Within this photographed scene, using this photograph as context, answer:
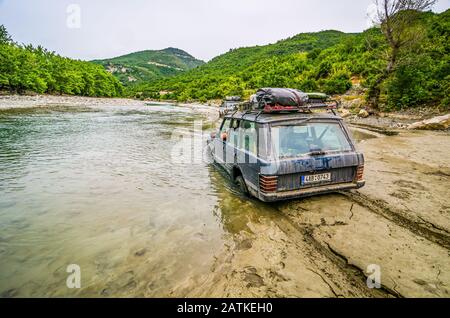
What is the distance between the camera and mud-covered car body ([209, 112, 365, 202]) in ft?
13.4

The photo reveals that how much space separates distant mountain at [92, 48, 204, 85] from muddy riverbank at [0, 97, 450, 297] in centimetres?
13339

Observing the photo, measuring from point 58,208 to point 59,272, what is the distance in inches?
83.5

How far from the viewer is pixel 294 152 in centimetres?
424

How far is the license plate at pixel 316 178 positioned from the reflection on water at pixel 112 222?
85 centimetres

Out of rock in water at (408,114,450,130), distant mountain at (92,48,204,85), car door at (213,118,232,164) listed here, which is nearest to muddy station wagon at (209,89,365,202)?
car door at (213,118,232,164)

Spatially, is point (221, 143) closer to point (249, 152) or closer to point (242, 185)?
point (242, 185)

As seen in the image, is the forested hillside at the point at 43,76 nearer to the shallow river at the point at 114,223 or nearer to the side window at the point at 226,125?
the shallow river at the point at 114,223

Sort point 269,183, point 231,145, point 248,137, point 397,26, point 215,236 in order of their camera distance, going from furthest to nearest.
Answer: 1. point 397,26
2. point 231,145
3. point 248,137
4. point 269,183
5. point 215,236

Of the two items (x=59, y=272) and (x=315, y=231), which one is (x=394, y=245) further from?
(x=59, y=272)

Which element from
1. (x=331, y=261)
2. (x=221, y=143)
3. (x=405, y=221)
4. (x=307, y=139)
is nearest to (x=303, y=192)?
(x=307, y=139)

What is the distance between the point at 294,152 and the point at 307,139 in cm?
46

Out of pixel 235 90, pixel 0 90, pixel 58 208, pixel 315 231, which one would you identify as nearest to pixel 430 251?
pixel 315 231

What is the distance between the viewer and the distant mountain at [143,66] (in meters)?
140

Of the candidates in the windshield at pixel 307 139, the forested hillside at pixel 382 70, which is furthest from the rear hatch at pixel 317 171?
the forested hillside at pixel 382 70
